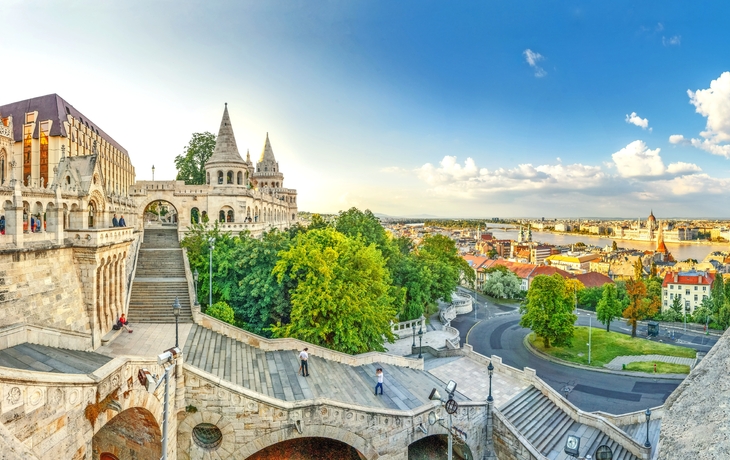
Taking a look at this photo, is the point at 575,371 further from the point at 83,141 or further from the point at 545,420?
the point at 83,141

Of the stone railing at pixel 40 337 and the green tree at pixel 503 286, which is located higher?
the stone railing at pixel 40 337

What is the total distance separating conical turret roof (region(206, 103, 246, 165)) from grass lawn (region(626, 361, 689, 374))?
34061 millimetres

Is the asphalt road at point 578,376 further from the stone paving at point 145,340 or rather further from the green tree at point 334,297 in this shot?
the stone paving at point 145,340

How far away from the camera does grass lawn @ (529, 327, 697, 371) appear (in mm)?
33031

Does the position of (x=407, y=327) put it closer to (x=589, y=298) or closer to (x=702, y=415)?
(x=702, y=415)

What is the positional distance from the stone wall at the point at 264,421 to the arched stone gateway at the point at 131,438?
0.79 metres

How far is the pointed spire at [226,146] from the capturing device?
1385 inches

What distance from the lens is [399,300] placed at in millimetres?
30047

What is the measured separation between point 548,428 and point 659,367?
1746 cm

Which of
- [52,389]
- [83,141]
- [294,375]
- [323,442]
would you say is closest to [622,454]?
[323,442]

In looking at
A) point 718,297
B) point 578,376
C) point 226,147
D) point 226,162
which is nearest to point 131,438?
point 226,162

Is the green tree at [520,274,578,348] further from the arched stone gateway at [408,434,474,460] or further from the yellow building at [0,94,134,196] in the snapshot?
the yellow building at [0,94,134,196]

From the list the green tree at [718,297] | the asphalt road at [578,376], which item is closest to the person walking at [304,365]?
the asphalt road at [578,376]

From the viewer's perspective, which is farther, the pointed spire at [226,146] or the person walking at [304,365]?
the pointed spire at [226,146]
